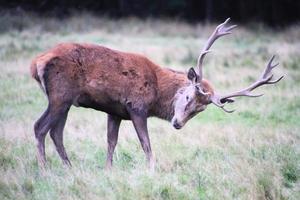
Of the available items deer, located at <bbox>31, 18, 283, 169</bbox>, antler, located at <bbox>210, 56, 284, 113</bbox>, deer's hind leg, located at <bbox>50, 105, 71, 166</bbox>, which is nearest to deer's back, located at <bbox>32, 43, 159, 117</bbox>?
deer, located at <bbox>31, 18, 283, 169</bbox>

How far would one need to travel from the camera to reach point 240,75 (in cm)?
1493

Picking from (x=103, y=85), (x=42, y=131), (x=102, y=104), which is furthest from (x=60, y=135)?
(x=103, y=85)

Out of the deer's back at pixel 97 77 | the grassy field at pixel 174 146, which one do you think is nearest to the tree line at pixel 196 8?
the grassy field at pixel 174 146

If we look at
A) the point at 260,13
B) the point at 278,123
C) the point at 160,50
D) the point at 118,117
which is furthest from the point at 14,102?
the point at 260,13

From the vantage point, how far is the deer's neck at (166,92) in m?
8.39

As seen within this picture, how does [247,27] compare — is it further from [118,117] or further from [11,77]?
[118,117]

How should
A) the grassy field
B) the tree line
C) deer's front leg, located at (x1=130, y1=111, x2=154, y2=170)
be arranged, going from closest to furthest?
the grassy field
deer's front leg, located at (x1=130, y1=111, x2=154, y2=170)
the tree line

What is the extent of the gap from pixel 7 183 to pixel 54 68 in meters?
1.63

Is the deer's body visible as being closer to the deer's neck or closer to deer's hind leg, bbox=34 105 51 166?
the deer's neck

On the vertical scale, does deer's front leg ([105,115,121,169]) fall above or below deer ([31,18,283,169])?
below

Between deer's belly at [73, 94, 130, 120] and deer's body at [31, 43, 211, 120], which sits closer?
deer's body at [31, 43, 211, 120]

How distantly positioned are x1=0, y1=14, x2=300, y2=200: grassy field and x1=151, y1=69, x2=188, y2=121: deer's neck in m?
0.55

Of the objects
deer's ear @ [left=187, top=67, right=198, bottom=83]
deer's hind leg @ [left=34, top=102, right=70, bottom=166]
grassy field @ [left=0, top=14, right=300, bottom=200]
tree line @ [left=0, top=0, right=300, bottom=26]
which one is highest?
deer's ear @ [left=187, top=67, right=198, bottom=83]

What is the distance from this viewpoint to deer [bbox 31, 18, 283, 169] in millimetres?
7617
